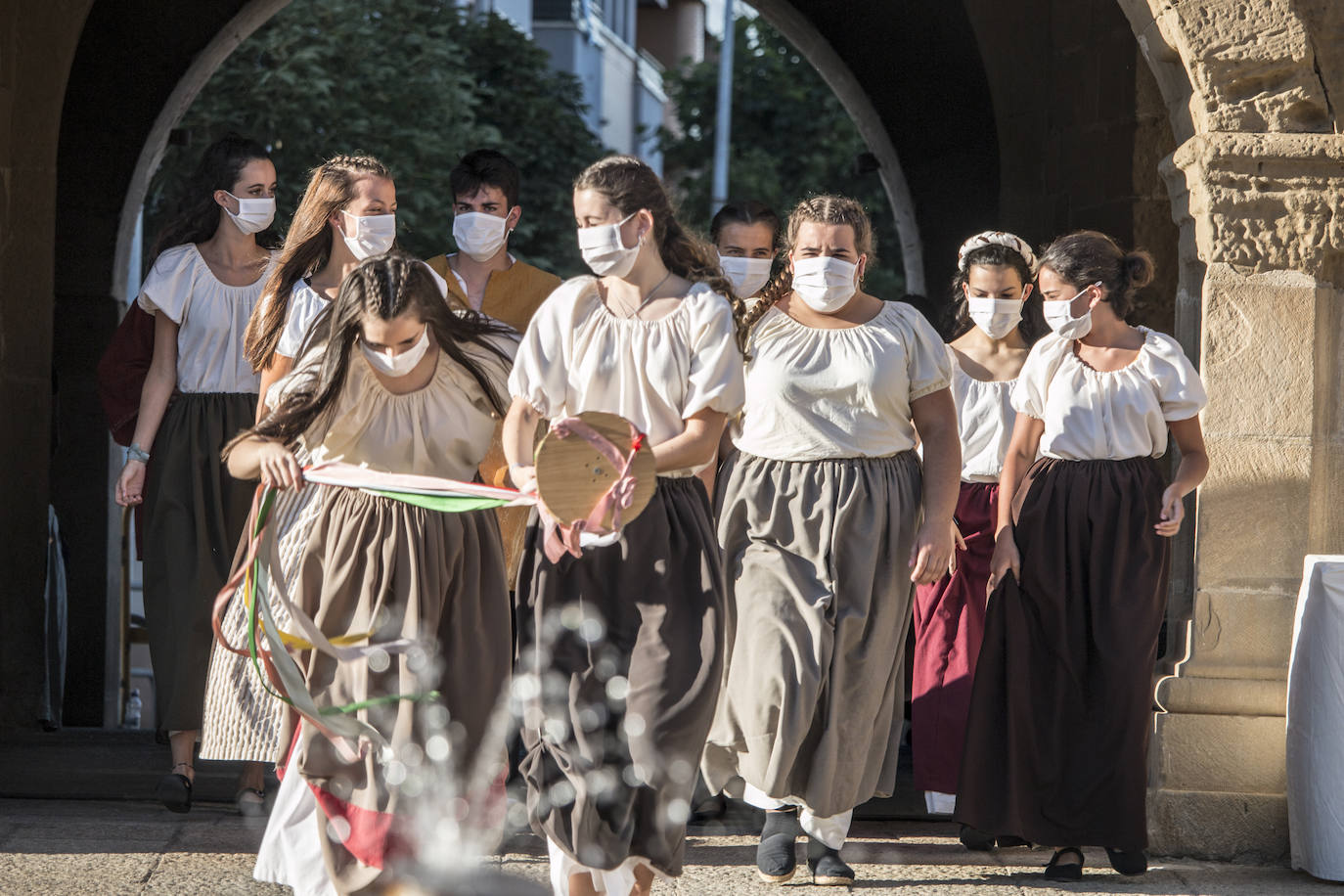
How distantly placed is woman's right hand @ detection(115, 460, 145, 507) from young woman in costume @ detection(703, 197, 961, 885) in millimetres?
1910

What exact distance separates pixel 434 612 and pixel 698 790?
6.31 feet

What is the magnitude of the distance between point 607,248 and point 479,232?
1543mm

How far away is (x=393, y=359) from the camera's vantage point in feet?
14.4

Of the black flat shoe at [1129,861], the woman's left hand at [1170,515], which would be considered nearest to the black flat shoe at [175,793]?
the black flat shoe at [1129,861]

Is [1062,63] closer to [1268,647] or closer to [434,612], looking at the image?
[1268,647]

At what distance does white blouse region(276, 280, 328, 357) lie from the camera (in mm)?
5051

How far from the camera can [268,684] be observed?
179 inches

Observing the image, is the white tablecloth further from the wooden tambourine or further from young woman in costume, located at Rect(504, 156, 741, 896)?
the wooden tambourine

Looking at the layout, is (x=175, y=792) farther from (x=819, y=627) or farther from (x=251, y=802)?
(x=819, y=627)

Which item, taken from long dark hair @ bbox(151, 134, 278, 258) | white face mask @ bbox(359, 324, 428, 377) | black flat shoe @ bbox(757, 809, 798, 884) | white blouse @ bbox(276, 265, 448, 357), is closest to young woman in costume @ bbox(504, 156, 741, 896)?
white face mask @ bbox(359, 324, 428, 377)

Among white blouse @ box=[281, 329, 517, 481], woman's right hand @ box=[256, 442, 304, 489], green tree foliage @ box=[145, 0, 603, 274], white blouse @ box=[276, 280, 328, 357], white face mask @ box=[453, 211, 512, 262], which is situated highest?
green tree foliage @ box=[145, 0, 603, 274]

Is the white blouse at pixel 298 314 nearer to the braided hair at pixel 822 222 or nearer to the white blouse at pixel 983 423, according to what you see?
the braided hair at pixel 822 222

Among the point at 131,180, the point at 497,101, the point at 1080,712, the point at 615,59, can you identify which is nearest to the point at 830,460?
the point at 1080,712

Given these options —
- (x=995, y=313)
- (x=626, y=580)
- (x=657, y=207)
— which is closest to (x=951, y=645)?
(x=995, y=313)
